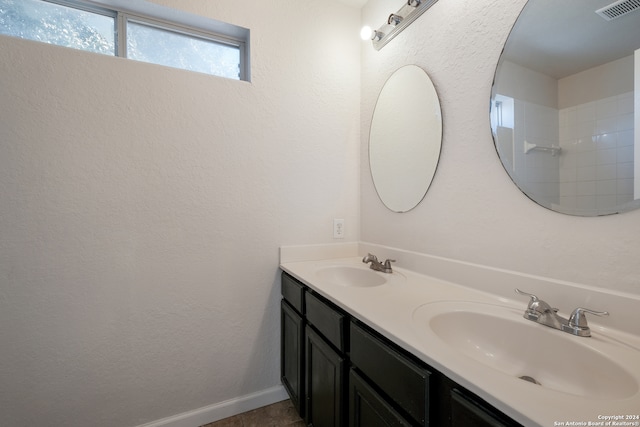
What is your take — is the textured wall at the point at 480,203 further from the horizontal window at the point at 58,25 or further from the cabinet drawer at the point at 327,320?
the horizontal window at the point at 58,25

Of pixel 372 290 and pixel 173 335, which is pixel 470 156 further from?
pixel 173 335

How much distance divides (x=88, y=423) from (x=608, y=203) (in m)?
2.26

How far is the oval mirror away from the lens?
0.74 meters

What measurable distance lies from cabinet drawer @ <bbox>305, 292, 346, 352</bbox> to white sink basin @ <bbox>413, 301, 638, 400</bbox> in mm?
284

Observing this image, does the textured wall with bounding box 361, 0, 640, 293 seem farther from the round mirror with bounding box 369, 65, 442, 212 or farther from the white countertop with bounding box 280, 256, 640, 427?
the white countertop with bounding box 280, 256, 640, 427

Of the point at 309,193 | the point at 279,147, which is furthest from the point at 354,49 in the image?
the point at 309,193

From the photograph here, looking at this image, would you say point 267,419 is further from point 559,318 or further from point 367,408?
Answer: point 559,318

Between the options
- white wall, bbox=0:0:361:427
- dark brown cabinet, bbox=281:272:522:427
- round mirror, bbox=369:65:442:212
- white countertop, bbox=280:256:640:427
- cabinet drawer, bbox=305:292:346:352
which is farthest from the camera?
round mirror, bbox=369:65:442:212

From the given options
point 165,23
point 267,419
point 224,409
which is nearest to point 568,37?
point 165,23

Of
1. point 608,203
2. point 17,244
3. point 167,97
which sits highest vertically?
point 167,97

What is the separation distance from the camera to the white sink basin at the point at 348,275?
4.91 feet

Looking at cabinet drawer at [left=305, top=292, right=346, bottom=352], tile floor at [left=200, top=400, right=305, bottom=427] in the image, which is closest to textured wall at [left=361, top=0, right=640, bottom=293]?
cabinet drawer at [left=305, top=292, right=346, bottom=352]

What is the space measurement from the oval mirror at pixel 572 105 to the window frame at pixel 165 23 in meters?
1.33

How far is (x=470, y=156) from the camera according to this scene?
1146 millimetres
